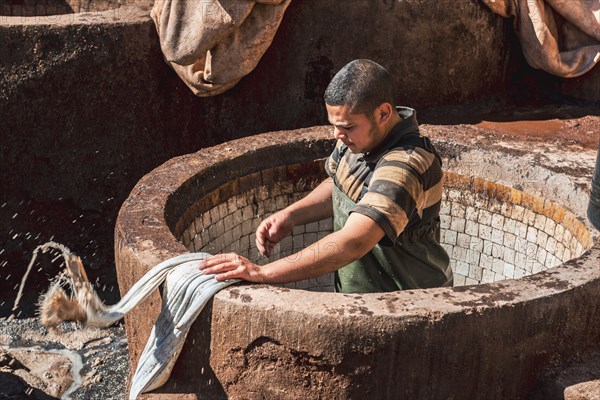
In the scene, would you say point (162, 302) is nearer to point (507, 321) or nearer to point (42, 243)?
point (507, 321)

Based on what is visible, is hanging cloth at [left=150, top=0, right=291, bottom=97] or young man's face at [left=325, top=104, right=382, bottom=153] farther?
hanging cloth at [left=150, top=0, right=291, bottom=97]

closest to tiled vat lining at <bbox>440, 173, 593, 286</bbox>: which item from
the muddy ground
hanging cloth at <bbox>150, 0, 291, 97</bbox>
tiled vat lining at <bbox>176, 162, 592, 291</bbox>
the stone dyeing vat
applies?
tiled vat lining at <bbox>176, 162, 592, 291</bbox>

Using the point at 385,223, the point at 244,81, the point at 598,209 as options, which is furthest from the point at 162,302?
the point at 244,81

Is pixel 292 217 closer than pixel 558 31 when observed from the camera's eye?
Yes

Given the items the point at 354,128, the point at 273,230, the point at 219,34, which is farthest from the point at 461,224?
the point at 219,34

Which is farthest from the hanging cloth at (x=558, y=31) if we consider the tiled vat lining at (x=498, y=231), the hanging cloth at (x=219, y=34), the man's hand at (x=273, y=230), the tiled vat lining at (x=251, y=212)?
the man's hand at (x=273, y=230)

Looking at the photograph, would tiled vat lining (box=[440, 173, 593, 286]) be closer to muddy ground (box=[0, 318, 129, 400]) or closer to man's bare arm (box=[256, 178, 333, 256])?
man's bare arm (box=[256, 178, 333, 256])

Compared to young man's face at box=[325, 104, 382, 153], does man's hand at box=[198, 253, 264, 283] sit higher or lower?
lower

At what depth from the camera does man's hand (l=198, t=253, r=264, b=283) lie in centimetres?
329

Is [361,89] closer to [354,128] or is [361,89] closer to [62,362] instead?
[354,128]

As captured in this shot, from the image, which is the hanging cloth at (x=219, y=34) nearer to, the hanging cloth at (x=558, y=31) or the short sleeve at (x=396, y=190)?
the hanging cloth at (x=558, y=31)

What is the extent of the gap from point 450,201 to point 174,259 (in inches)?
71.3

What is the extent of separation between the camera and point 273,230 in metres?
3.97

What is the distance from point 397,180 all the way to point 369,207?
0.16m
